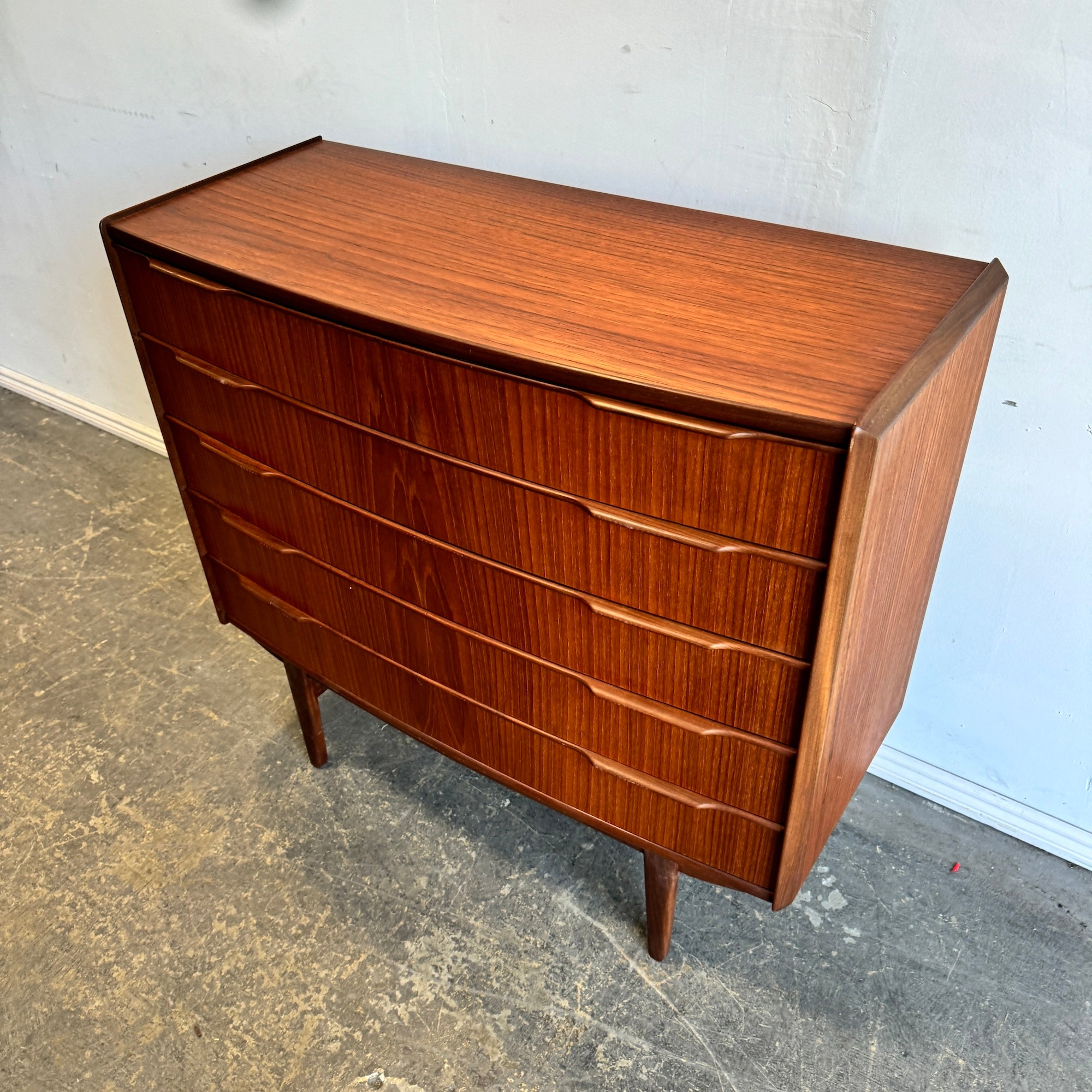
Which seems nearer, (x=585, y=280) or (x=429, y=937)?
(x=585, y=280)

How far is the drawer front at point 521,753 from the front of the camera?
3.89 ft

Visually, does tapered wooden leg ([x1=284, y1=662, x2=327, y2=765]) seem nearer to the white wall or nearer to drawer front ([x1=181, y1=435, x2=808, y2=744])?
drawer front ([x1=181, y1=435, x2=808, y2=744])

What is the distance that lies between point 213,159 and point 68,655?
1.05m

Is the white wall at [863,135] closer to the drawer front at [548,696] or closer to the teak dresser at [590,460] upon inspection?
the teak dresser at [590,460]

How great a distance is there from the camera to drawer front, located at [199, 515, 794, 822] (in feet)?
3.64

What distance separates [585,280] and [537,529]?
287 millimetres

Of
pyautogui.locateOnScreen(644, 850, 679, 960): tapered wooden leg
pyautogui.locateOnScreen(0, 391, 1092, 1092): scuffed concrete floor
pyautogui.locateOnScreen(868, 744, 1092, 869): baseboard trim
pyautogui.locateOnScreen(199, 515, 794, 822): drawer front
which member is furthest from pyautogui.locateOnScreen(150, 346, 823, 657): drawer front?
pyautogui.locateOnScreen(868, 744, 1092, 869): baseboard trim

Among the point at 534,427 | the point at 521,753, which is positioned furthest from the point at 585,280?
the point at 521,753

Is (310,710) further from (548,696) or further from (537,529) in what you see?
(537,529)

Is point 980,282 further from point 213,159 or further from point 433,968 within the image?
point 213,159

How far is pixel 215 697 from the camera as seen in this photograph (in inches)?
77.4

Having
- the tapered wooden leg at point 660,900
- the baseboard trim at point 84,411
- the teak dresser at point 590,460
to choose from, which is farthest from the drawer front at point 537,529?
the baseboard trim at point 84,411

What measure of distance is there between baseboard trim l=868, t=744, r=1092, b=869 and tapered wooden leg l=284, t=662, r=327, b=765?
98cm

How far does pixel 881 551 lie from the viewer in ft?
3.29
